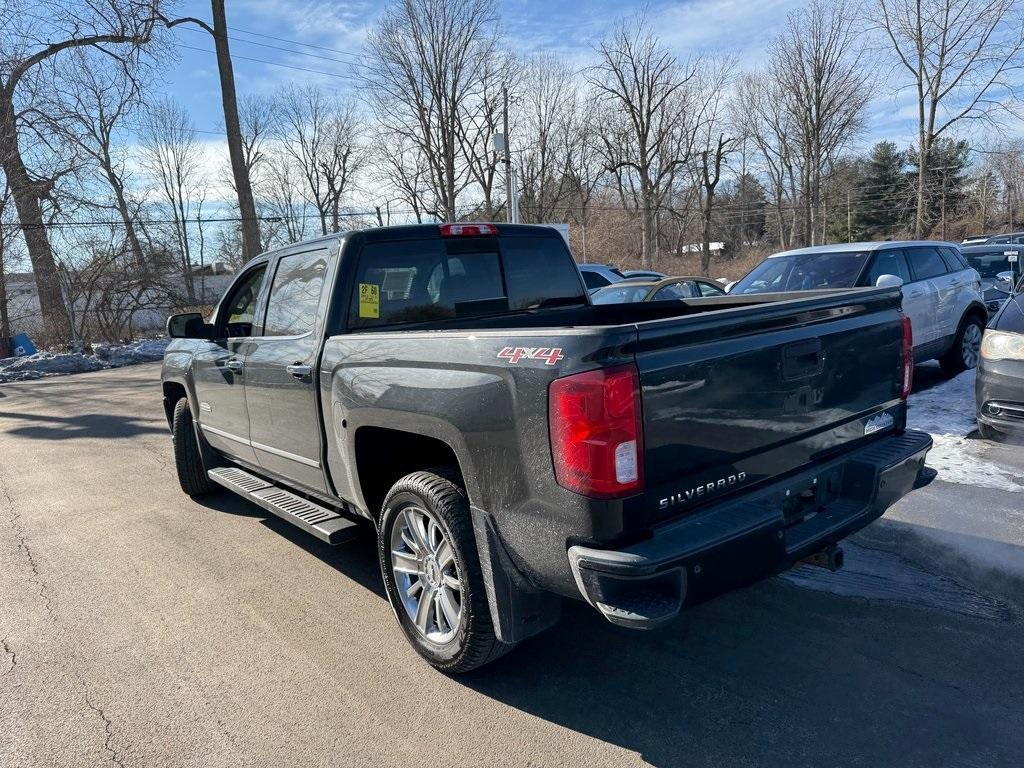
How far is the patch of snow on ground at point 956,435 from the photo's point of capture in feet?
17.3

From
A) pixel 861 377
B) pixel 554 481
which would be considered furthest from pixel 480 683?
pixel 861 377

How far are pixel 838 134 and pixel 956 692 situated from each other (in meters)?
41.5

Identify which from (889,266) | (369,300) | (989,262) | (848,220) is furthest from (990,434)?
(848,220)

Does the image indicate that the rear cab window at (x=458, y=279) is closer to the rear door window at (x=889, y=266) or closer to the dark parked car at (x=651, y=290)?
the rear door window at (x=889, y=266)

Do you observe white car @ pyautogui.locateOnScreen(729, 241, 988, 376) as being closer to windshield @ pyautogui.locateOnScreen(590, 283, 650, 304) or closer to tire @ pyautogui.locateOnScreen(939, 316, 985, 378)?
tire @ pyautogui.locateOnScreen(939, 316, 985, 378)

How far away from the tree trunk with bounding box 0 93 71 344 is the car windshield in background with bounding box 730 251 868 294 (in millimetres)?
20489

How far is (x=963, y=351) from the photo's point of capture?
9.01m

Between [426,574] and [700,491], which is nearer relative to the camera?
[700,491]

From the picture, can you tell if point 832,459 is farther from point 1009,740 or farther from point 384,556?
point 384,556

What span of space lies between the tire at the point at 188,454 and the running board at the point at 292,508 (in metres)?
0.73

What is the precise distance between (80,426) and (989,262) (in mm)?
18301

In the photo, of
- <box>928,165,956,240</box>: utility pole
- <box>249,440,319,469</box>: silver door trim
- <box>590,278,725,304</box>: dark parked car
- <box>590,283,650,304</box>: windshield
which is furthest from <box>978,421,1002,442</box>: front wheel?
<box>928,165,956,240</box>: utility pole

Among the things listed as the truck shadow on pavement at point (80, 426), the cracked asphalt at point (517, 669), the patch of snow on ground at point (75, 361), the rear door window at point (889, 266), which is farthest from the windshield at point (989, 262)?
the patch of snow on ground at point (75, 361)

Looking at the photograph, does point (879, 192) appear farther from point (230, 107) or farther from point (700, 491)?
point (700, 491)
